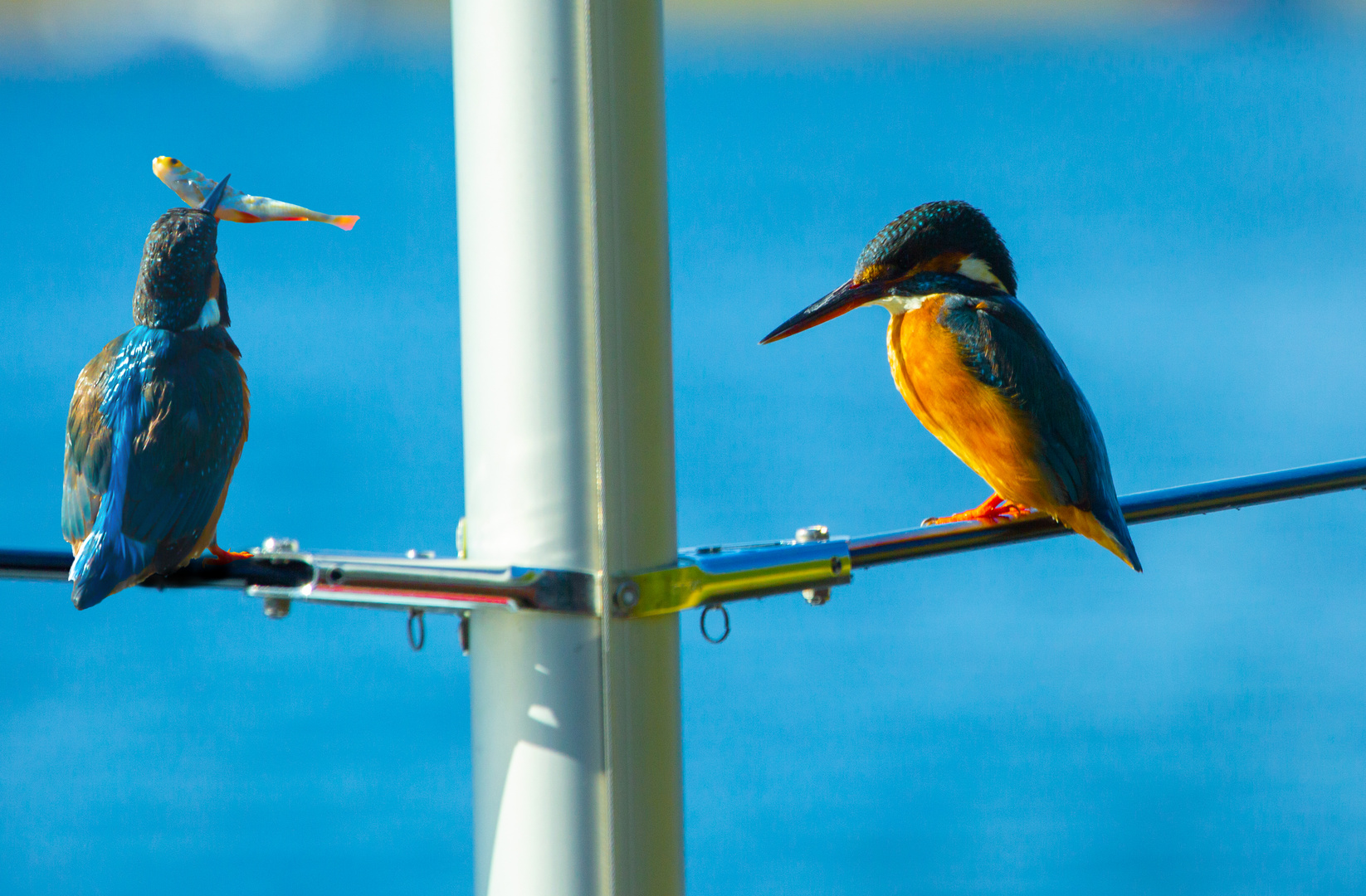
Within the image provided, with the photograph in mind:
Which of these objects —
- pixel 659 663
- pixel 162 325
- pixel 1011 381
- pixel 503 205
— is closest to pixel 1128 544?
pixel 1011 381

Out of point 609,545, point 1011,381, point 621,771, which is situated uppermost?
point 1011,381

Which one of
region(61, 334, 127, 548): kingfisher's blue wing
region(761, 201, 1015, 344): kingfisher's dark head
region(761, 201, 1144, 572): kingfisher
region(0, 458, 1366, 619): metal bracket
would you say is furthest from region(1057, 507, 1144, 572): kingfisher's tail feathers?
region(61, 334, 127, 548): kingfisher's blue wing

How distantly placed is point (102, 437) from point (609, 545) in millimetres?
393

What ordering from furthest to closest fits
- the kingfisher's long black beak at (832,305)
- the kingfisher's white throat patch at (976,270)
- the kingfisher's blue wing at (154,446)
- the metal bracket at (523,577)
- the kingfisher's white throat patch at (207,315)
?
the kingfisher's white throat patch at (976,270) < the kingfisher's long black beak at (832,305) < the kingfisher's white throat patch at (207,315) < the kingfisher's blue wing at (154,446) < the metal bracket at (523,577)

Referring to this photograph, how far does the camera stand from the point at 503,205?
0.66 m

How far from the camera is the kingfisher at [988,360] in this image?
1.08 meters

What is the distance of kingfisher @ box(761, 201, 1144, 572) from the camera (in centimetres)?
108

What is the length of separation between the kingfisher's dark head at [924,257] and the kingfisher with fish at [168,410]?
48 centimetres

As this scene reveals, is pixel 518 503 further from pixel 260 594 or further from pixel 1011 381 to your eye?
pixel 1011 381

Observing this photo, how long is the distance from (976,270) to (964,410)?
0.13m

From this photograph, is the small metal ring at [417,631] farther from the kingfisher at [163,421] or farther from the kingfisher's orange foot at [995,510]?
the kingfisher's orange foot at [995,510]

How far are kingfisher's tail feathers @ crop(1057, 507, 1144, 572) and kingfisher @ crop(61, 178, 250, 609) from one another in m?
0.67

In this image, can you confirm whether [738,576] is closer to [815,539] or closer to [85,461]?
[815,539]

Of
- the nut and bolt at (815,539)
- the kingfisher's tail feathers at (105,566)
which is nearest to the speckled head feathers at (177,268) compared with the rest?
the kingfisher's tail feathers at (105,566)
